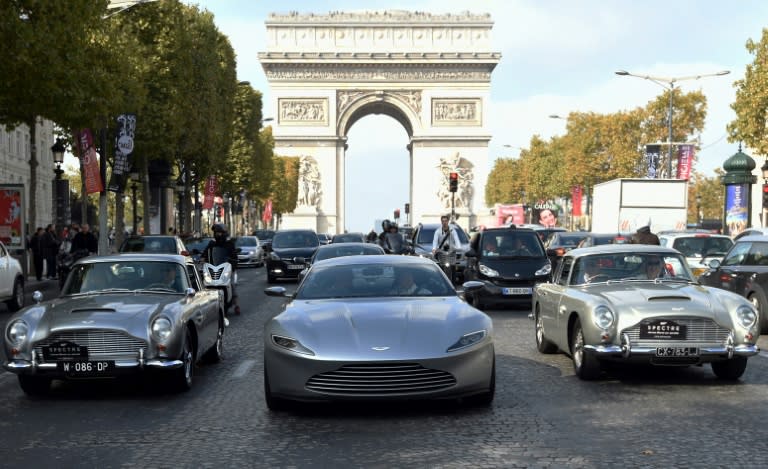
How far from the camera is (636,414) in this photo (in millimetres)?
8219

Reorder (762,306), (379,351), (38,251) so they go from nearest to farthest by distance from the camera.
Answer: (379,351) → (762,306) → (38,251)

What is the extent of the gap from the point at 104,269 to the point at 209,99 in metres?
35.9

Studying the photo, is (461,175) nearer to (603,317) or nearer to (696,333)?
(603,317)

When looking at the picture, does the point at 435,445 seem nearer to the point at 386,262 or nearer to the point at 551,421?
the point at 551,421

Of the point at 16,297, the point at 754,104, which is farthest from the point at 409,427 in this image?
the point at 754,104

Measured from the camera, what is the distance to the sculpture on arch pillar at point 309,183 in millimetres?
75500

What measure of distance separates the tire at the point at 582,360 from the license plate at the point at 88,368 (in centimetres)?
424

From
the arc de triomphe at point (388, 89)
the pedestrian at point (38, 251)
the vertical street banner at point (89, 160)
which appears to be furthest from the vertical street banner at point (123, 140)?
the arc de triomphe at point (388, 89)

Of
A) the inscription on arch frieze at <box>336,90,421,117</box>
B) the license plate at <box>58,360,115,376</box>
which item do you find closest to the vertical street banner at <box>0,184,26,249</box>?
the license plate at <box>58,360,115,376</box>

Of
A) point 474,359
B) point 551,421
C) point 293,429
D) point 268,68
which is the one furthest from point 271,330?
point 268,68

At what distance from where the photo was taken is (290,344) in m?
8.14

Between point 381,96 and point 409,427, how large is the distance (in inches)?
2714

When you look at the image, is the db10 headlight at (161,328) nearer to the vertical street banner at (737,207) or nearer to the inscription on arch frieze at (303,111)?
the vertical street banner at (737,207)

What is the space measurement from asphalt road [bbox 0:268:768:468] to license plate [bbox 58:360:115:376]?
0.27 m
